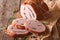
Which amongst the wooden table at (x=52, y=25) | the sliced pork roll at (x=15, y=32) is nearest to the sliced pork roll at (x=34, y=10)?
the wooden table at (x=52, y=25)

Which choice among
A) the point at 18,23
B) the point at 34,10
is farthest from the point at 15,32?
the point at 34,10

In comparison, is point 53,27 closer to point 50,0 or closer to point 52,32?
point 52,32

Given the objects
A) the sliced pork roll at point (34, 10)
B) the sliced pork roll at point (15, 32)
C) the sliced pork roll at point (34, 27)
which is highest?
the sliced pork roll at point (34, 10)

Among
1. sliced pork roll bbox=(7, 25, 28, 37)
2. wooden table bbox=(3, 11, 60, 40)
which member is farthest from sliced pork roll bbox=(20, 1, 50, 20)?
sliced pork roll bbox=(7, 25, 28, 37)

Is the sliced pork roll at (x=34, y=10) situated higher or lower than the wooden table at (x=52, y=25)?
higher

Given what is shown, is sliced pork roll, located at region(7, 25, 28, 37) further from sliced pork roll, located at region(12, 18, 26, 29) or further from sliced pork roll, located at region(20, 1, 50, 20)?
sliced pork roll, located at region(20, 1, 50, 20)

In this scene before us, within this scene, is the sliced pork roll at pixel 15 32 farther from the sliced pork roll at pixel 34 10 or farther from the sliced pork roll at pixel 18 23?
the sliced pork roll at pixel 34 10

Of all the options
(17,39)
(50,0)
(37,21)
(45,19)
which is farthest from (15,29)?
(50,0)
